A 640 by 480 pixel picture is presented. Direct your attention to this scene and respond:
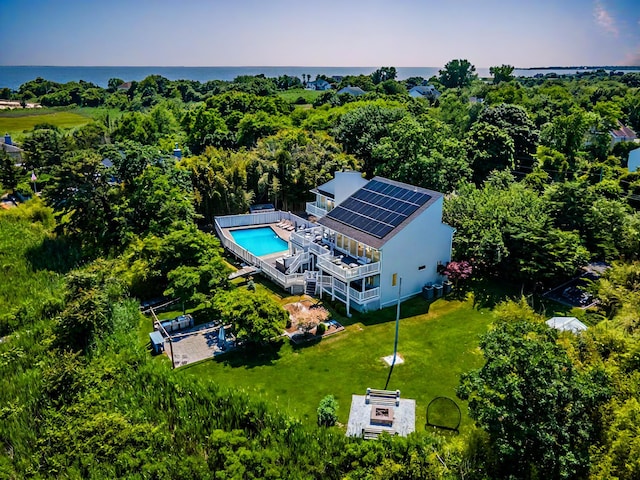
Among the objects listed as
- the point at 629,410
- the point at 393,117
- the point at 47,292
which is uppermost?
the point at 393,117

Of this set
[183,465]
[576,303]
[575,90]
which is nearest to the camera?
[183,465]

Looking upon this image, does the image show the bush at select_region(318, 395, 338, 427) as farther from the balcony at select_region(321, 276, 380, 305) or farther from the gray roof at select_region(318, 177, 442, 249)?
the gray roof at select_region(318, 177, 442, 249)

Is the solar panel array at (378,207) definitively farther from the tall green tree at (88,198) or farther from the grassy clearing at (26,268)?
the grassy clearing at (26,268)

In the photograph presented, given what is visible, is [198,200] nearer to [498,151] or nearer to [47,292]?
[47,292]

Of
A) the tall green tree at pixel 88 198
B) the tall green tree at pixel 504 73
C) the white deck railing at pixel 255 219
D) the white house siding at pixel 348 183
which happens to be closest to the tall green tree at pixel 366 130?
the white deck railing at pixel 255 219

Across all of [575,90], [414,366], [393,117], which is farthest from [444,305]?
[575,90]

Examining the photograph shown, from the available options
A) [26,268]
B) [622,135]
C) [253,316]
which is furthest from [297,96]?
[253,316]
